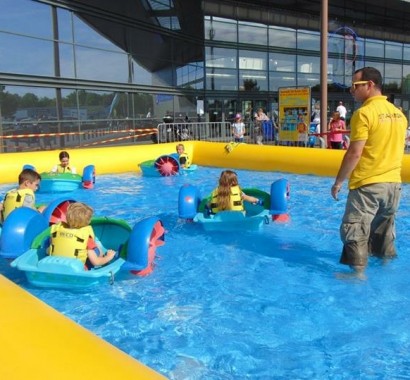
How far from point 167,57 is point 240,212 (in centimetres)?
1522

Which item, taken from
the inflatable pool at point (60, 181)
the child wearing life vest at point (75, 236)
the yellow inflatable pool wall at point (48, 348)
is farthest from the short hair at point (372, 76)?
the inflatable pool at point (60, 181)

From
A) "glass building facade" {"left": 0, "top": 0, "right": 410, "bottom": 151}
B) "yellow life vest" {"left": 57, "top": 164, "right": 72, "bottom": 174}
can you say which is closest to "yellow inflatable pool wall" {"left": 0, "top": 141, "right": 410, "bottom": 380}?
"yellow life vest" {"left": 57, "top": 164, "right": 72, "bottom": 174}

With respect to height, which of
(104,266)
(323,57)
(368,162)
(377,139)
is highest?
(323,57)

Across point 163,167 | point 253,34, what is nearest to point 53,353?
point 163,167

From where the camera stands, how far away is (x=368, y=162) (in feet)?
13.8

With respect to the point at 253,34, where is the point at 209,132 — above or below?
below

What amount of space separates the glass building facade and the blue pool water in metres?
10.6

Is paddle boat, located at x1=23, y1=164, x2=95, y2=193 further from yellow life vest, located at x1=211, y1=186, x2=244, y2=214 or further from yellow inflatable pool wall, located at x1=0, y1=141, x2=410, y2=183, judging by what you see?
yellow life vest, located at x1=211, y1=186, x2=244, y2=214

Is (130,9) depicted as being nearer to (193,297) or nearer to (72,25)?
(72,25)

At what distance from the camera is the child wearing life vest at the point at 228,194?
5971 mm

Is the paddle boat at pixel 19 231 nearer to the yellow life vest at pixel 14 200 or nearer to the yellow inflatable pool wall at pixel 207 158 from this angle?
the yellow life vest at pixel 14 200

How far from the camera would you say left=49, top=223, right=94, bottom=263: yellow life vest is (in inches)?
165

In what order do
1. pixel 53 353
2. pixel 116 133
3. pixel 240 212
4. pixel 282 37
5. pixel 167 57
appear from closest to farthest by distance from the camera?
pixel 53 353 → pixel 240 212 → pixel 116 133 → pixel 167 57 → pixel 282 37

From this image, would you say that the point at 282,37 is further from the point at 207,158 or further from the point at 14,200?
the point at 14,200
